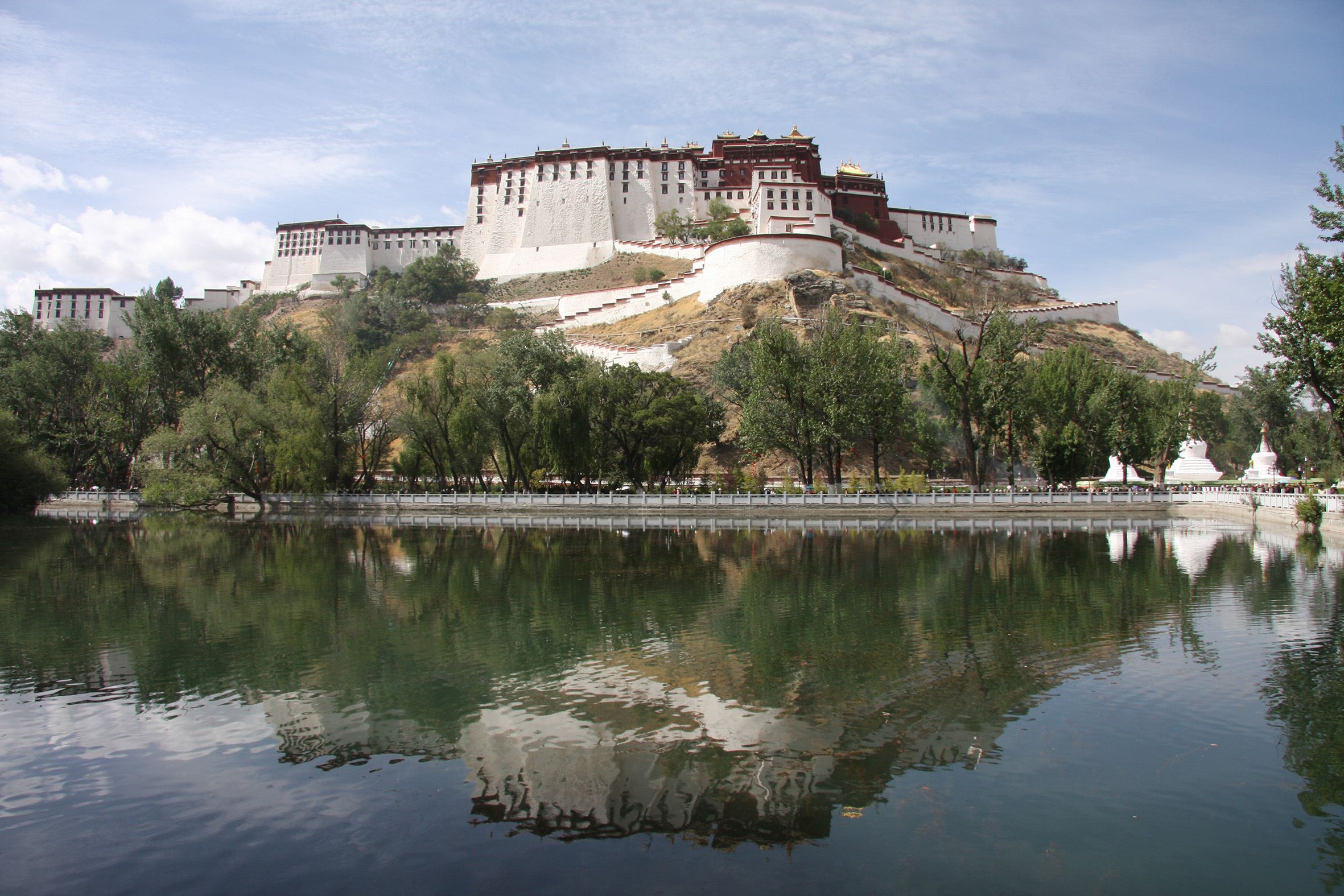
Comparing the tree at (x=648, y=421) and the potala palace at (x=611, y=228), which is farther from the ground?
the potala palace at (x=611, y=228)

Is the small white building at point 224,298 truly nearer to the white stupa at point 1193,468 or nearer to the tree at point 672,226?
the tree at point 672,226

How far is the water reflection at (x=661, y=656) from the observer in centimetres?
782

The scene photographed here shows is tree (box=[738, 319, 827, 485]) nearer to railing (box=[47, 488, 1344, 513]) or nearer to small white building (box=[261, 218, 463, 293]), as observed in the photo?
railing (box=[47, 488, 1344, 513])

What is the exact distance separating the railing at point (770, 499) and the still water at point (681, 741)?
17.1m

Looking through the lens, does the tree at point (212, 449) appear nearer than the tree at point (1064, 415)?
Yes

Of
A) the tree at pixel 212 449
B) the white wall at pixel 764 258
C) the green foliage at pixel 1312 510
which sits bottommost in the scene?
the green foliage at pixel 1312 510

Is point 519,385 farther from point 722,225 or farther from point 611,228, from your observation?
point 611,228

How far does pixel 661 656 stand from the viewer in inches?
477

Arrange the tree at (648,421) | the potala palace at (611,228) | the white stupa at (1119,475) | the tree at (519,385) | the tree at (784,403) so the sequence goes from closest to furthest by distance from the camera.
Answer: the tree at (784,403) → the tree at (519,385) → the white stupa at (1119,475) → the tree at (648,421) → the potala palace at (611,228)

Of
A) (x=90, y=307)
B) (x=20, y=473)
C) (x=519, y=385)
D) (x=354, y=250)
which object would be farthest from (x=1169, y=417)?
(x=90, y=307)

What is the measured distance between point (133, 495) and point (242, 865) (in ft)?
145

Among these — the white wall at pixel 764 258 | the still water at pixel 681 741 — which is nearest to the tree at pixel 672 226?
the white wall at pixel 764 258

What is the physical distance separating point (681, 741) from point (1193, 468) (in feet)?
126

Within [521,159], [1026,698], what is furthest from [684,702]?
[521,159]
